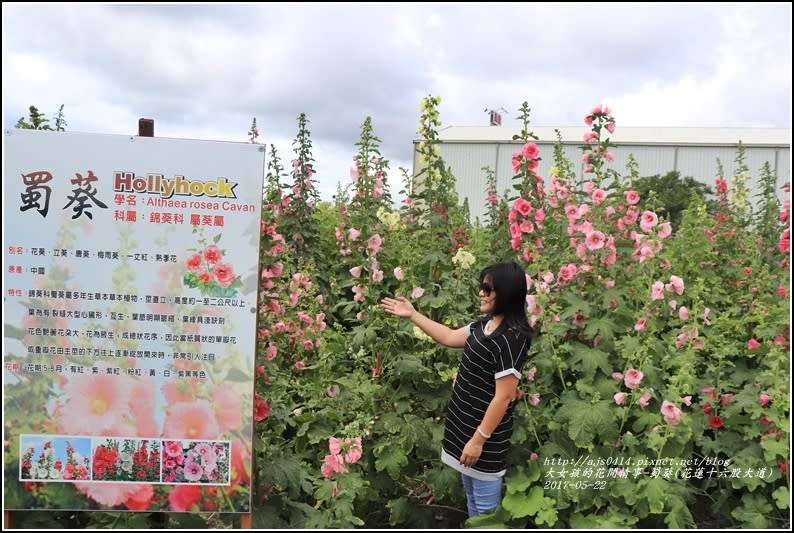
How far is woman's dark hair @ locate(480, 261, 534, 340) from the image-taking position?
9.92ft

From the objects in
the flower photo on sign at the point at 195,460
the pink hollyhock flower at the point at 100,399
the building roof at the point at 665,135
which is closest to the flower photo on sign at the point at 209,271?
the pink hollyhock flower at the point at 100,399

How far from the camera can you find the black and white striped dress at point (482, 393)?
9.84 feet

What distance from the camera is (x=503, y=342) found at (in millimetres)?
2992

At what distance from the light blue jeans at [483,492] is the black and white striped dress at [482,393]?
7 centimetres

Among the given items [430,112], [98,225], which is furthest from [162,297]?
[430,112]

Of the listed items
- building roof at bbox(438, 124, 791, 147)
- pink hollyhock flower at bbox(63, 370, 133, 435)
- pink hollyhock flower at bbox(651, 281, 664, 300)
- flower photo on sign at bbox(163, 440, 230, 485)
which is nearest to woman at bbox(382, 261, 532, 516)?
pink hollyhock flower at bbox(651, 281, 664, 300)

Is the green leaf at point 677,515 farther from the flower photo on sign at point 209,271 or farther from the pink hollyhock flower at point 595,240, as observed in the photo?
the flower photo on sign at point 209,271

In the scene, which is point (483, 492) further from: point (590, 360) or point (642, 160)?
point (642, 160)

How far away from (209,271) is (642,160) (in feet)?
151

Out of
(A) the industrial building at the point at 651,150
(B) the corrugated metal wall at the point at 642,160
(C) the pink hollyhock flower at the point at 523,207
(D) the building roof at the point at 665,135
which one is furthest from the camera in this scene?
(D) the building roof at the point at 665,135

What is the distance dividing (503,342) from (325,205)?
712cm

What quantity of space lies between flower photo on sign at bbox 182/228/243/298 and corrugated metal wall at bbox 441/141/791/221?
117 ft

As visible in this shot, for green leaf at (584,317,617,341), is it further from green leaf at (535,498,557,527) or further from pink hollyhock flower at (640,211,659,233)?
green leaf at (535,498,557,527)

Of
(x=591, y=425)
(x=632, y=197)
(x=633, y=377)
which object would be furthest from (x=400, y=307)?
(x=632, y=197)
